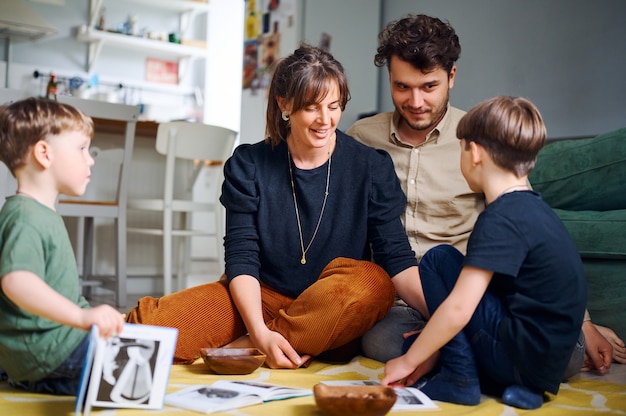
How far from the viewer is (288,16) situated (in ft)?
13.7

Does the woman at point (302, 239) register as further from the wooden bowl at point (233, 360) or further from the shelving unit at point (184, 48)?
the shelving unit at point (184, 48)

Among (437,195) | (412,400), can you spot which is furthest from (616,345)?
(412,400)

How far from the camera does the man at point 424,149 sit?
1760mm

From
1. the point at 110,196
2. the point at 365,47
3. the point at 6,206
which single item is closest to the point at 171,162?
the point at 110,196

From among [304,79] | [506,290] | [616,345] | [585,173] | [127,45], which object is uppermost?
[127,45]

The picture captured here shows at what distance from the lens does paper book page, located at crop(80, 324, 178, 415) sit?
1.13m

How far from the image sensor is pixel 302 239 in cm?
A: 175

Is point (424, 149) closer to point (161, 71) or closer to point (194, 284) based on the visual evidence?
Answer: point (194, 284)

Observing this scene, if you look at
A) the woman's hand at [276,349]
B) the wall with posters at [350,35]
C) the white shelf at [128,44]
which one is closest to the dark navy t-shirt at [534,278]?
the woman's hand at [276,349]

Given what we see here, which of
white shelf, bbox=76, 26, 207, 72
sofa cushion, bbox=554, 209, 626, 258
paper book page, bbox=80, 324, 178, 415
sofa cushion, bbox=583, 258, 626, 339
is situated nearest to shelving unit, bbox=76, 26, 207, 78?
white shelf, bbox=76, 26, 207, 72

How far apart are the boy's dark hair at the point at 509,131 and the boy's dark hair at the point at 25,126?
77cm

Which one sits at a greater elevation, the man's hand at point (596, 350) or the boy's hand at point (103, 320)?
the boy's hand at point (103, 320)

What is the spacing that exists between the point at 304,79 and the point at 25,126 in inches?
26.3

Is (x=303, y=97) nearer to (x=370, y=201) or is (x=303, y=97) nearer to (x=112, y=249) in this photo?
(x=370, y=201)
